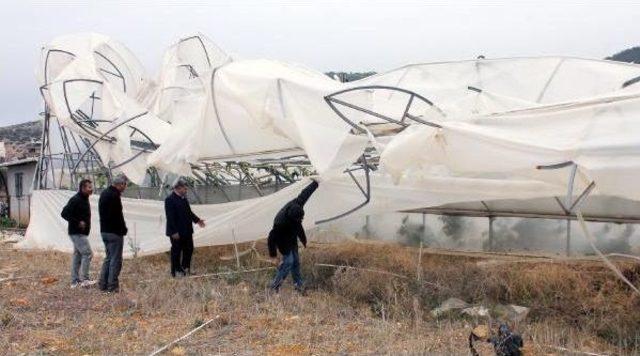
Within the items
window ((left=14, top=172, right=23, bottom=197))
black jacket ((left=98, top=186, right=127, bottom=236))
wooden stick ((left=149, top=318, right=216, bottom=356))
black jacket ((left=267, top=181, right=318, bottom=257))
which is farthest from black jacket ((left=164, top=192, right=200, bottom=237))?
window ((left=14, top=172, right=23, bottom=197))

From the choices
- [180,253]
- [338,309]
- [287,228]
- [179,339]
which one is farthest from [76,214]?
[338,309]

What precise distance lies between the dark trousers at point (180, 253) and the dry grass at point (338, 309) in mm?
247

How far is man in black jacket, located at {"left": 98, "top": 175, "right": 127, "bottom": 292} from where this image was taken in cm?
905

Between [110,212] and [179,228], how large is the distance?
1.31m

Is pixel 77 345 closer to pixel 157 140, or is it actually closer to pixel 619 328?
pixel 619 328

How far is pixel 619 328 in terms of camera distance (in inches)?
257

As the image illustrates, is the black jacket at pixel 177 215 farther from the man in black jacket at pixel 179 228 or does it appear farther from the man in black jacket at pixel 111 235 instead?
the man in black jacket at pixel 111 235

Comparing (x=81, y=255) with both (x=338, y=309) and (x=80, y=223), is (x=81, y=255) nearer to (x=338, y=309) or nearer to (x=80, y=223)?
(x=80, y=223)

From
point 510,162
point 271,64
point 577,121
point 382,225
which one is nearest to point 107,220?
point 271,64

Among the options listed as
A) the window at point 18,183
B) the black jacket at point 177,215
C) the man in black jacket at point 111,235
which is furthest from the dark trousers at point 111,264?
the window at point 18,183

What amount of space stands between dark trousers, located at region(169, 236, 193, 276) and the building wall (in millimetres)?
18356

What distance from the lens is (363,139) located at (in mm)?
8078

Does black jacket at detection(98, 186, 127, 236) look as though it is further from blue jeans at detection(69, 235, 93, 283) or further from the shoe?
the shoe

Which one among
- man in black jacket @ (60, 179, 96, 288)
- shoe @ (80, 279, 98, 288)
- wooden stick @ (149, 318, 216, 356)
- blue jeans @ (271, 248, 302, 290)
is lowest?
shoe @ (80, 279, 98, 288)
